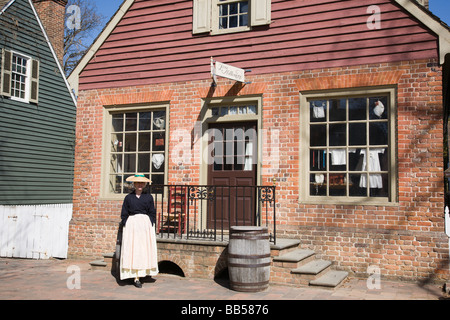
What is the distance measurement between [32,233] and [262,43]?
720 cm

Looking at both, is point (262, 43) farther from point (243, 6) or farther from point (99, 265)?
point (99, 265)

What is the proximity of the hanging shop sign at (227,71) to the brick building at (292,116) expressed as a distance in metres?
0.30

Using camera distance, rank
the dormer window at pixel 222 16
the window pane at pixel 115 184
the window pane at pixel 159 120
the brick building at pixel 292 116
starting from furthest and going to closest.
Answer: the window pane at pixel 115 184
the window pane at pixel 159 120
the dormer window at pixel 222 16
the brick building at pixel 292 116

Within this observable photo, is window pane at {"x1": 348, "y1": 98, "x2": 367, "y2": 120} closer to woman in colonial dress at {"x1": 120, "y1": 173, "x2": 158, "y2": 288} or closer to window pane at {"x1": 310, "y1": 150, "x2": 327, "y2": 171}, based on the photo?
window pane at {"x1": 310, "y1": 150, "x2": 327, "y2": 171}

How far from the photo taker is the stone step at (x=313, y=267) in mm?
6703

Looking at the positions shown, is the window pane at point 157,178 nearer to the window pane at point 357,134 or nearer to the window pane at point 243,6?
the window pane at point 243,6

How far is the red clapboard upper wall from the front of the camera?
781 centimetres

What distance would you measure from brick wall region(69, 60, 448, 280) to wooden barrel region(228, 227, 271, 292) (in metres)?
1.76

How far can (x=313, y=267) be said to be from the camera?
7.07 meters

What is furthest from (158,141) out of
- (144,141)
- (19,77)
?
(19,77)

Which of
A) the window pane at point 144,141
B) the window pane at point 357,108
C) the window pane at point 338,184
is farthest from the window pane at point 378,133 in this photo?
the window pane at point 144,141

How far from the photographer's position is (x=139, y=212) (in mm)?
7156
